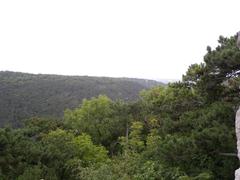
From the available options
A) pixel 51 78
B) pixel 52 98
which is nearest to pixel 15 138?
pixel 52 98

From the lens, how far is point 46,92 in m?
91.8

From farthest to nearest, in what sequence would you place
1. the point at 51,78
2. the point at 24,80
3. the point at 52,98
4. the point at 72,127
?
1. the point at 51,78
2. the point at 24,80
3. the point at 52,98
4. the point at 72,127

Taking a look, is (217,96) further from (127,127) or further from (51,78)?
(51,78)

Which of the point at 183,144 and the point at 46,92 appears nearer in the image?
the point at 183,144

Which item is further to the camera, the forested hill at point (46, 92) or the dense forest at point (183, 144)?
the forested hill at point (46, 92)

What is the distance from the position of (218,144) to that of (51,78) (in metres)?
97.9

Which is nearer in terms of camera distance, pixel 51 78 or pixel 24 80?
pixel 24 80

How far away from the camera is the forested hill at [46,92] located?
255 feet

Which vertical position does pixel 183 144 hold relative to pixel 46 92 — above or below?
above

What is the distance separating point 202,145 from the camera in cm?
1101

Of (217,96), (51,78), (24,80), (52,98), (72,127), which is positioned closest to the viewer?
(217,96)

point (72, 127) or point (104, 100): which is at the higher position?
point (104, 100)

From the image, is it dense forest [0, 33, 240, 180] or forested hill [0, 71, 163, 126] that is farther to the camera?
forested hill [0, 71, 163, 126]

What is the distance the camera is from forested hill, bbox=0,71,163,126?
77.7 meters
